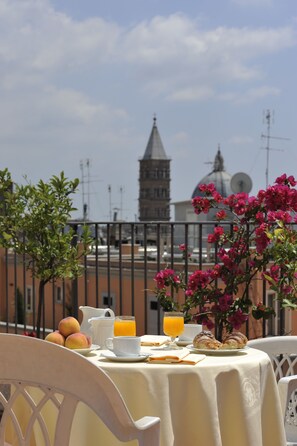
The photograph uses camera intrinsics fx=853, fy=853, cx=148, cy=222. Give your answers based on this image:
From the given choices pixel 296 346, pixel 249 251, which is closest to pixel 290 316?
pixel 249 251

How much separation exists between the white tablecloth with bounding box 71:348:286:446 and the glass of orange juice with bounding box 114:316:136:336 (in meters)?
0.32

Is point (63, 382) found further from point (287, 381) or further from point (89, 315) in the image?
point (89, 315)

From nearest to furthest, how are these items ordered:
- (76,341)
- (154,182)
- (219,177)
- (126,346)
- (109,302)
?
(126,346) < (76,341) < (109,302) < (219,177) < (154,182)

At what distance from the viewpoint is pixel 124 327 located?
133 inches

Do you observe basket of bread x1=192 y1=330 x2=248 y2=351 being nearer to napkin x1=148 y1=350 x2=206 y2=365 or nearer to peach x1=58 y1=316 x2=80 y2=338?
napkin x1=148 y1=350 x2=206 y2=365

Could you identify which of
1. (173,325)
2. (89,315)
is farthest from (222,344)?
(89,315)

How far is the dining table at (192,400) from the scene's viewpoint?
112 inches

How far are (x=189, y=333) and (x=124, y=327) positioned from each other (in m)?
0.30

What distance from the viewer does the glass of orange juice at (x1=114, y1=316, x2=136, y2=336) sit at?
3387mm

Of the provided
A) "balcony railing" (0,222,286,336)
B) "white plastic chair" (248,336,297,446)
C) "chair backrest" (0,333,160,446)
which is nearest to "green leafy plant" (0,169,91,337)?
"balcony railing" (0,222,286,336)

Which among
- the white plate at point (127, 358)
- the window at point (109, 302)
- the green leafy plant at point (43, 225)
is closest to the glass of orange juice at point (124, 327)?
the white plate at point (127, 358)

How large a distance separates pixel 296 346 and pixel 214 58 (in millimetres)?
27782

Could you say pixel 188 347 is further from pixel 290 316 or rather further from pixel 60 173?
pixel 290 316

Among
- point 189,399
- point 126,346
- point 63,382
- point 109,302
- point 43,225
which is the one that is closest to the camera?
point 63,382
